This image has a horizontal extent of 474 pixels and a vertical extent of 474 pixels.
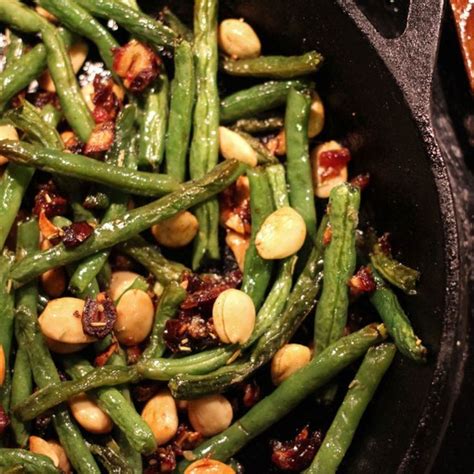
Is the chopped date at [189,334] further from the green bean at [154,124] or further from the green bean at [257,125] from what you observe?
the green bean at [257,125]

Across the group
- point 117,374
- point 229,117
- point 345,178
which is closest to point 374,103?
point 345,178

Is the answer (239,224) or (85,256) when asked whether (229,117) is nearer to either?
(239,224)

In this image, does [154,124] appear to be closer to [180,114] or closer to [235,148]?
[180,114]

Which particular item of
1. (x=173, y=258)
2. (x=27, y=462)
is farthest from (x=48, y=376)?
(x=173, y=258)

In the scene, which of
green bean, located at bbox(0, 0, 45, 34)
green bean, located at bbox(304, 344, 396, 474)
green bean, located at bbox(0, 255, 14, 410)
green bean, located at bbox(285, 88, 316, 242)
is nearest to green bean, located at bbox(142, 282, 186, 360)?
green bean, located at bbox(0, 255, 14, 410)

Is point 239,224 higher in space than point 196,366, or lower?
higher

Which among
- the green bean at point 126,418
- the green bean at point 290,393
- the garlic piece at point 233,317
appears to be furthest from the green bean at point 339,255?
the green bean at point 126,418
